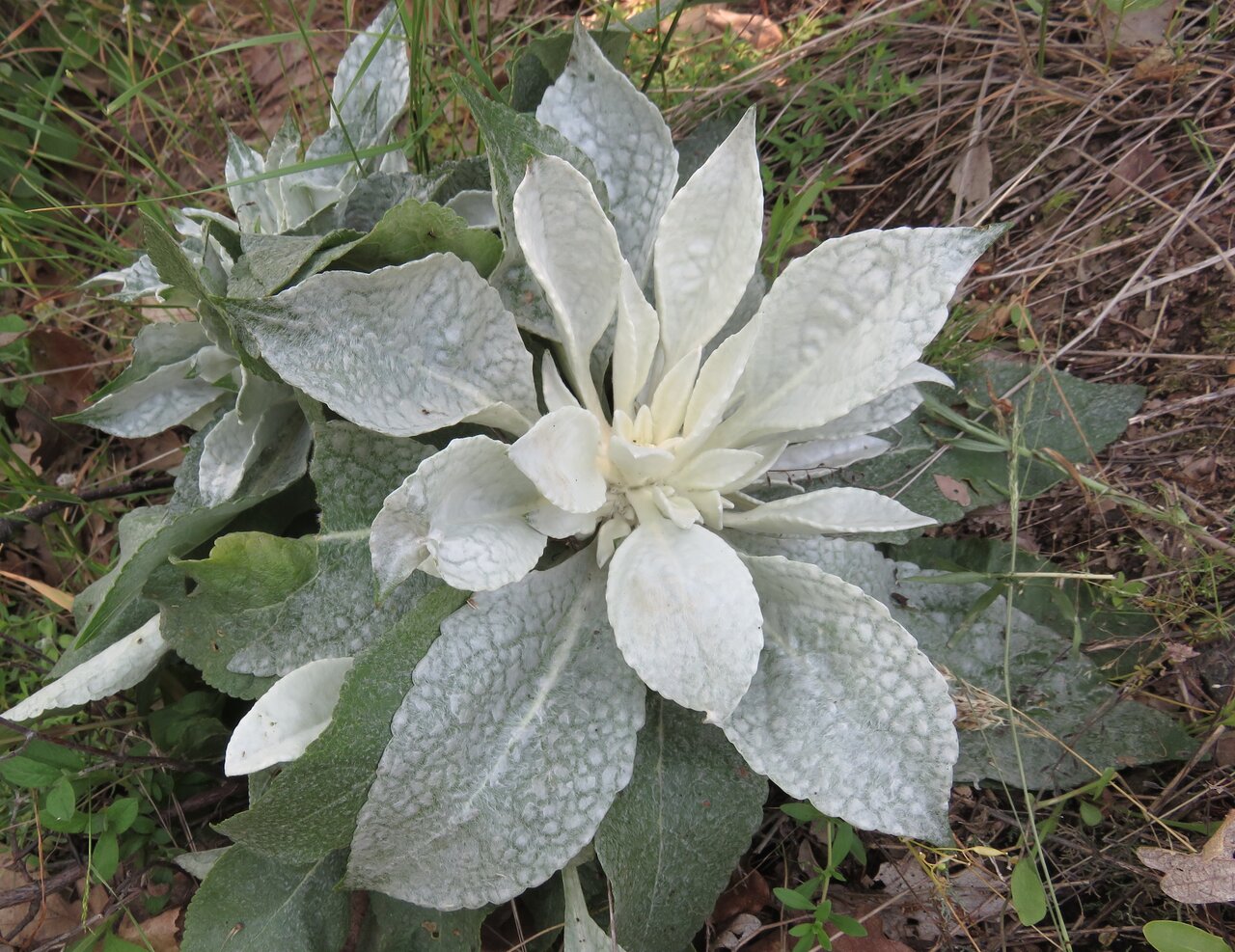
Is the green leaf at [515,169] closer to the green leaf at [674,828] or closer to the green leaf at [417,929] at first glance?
the green leaf at [674,828]

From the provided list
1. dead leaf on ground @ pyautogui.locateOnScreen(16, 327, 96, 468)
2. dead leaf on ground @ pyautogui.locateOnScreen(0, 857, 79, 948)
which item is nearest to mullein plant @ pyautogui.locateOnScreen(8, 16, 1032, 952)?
dead leaf on ground @ pyautogui.locateOnScreen(0, 857, 79, 948)

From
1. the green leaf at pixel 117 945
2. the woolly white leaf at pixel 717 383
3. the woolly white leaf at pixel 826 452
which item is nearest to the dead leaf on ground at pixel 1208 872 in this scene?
the woolly white leaf at pixel 826 452

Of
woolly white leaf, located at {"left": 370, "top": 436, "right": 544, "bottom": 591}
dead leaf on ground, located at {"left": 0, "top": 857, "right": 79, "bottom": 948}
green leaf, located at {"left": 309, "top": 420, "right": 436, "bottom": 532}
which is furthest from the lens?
dead leaf on ground, located at {"left": 0, "top": 857, "right": 79, "bottom": 948}

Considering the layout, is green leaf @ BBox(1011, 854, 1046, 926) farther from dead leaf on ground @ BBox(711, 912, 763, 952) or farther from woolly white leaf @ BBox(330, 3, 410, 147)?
woolly white leaf @ BBox(330, 3, 410, 147)

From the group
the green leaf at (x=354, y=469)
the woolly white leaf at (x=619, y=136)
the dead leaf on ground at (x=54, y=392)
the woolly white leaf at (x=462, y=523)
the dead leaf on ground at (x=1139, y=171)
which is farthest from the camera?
the dead leaf on ground at (x=54, y=392)

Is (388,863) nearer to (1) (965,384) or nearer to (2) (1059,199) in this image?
(1) (965,384)

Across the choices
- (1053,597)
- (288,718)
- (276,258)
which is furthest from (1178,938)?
(276,258)
